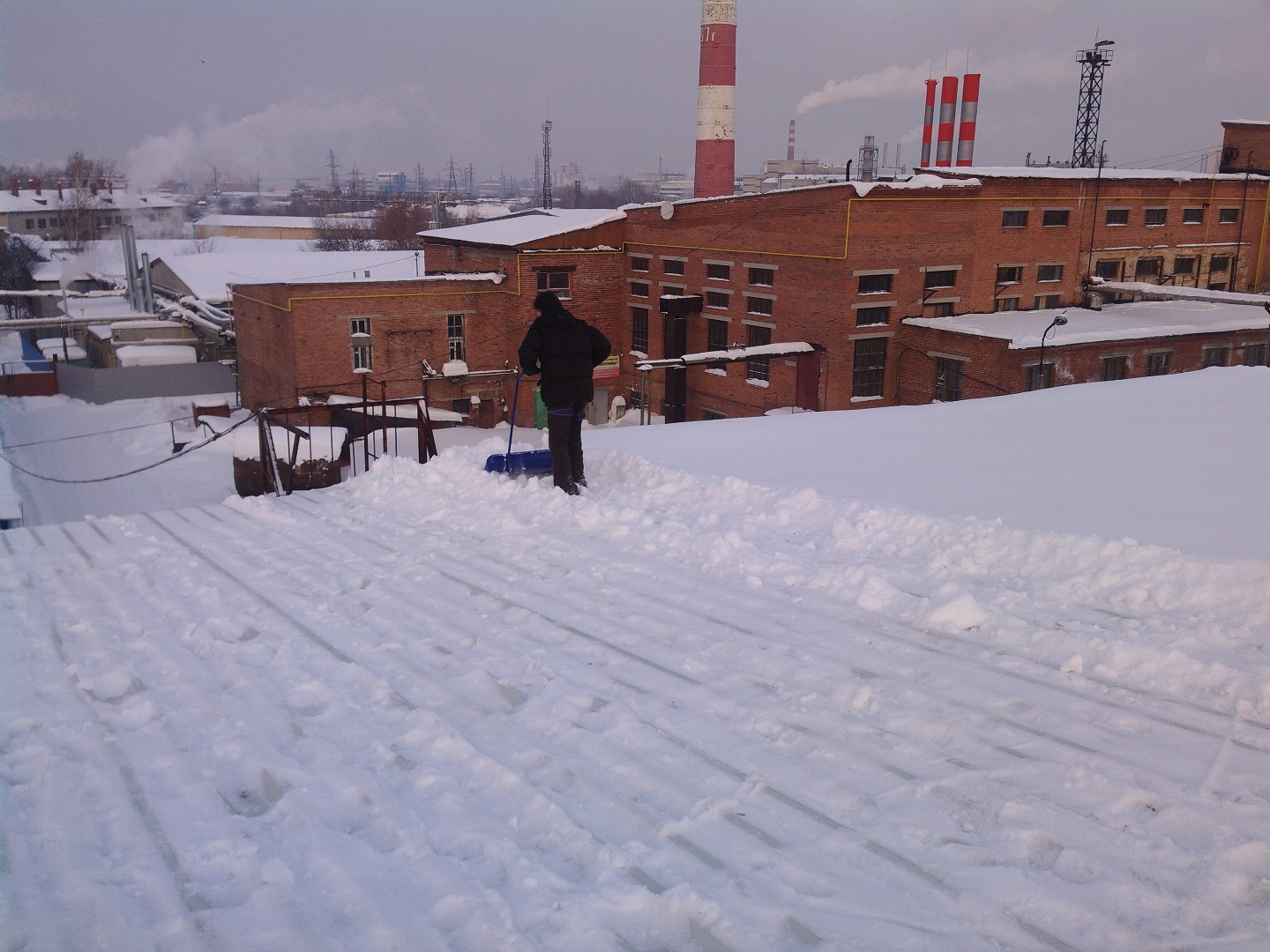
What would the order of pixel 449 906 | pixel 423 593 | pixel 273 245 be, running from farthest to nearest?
1. pixel 273 245
2. pixel 423 593
3. pixel 449 906

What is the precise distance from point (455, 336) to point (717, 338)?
7.94 metres

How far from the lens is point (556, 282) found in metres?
29.2

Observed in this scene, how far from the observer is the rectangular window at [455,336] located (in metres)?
27.8

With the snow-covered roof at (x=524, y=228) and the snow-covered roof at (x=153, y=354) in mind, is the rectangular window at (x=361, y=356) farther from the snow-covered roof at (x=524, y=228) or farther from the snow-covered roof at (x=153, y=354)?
the snow-covered roof at (x=153, y=354)

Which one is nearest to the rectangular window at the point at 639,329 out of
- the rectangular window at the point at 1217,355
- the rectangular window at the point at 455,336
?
the rectangular window at the point at 455,336

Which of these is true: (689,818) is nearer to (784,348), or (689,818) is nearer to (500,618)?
(500,618)

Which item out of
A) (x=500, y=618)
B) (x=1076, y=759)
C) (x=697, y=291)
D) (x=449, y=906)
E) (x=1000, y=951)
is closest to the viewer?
(x=1000, y=951)

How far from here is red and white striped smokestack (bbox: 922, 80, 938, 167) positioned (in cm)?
4188

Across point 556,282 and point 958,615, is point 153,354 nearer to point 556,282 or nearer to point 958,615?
point 556,282

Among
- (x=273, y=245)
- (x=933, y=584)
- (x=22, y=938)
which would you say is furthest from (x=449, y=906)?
(x=273, y=245)

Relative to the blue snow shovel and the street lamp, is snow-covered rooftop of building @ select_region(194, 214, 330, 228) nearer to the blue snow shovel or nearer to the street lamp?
the street lamp

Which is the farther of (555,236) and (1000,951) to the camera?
(555,236)

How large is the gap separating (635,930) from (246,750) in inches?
64.1

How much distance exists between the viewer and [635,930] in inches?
90.7
